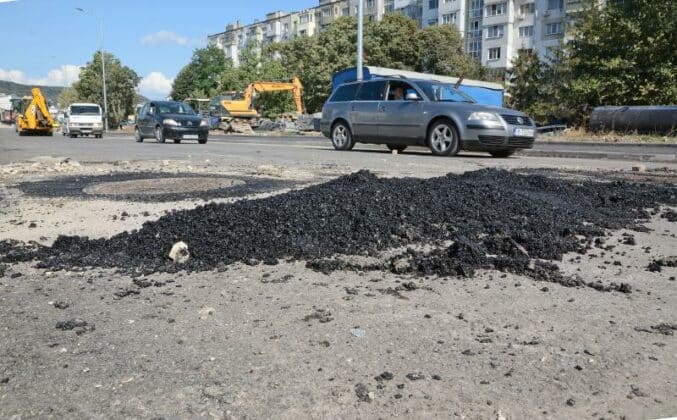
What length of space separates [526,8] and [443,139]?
202 ft

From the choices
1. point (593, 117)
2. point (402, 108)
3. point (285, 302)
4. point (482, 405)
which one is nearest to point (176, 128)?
point (402, 108)

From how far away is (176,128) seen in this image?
68.8ft

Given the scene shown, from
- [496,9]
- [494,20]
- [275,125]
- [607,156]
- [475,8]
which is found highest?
[475,8]

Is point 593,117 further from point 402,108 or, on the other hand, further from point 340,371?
point 340,371

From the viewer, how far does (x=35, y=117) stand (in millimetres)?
40188

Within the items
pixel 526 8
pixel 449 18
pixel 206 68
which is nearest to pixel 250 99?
pixel 526 8

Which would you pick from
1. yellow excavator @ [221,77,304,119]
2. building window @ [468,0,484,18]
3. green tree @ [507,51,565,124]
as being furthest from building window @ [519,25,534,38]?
→ green tree @ [507,51,565,124]

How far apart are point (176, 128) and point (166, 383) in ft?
65.0

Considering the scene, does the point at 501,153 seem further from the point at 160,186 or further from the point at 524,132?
the point at 160,186

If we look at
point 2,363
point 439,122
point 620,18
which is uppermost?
point 620,18

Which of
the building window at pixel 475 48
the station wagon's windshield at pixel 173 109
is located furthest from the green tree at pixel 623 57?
the building window at pixel 475 48

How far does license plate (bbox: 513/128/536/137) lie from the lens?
1224 centimetres

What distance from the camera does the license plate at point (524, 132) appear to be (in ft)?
40.2

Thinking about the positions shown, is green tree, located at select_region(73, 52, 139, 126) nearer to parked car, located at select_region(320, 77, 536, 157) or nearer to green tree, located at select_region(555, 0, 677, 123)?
green tree, located at select_region(555, 0, 677, 123)
